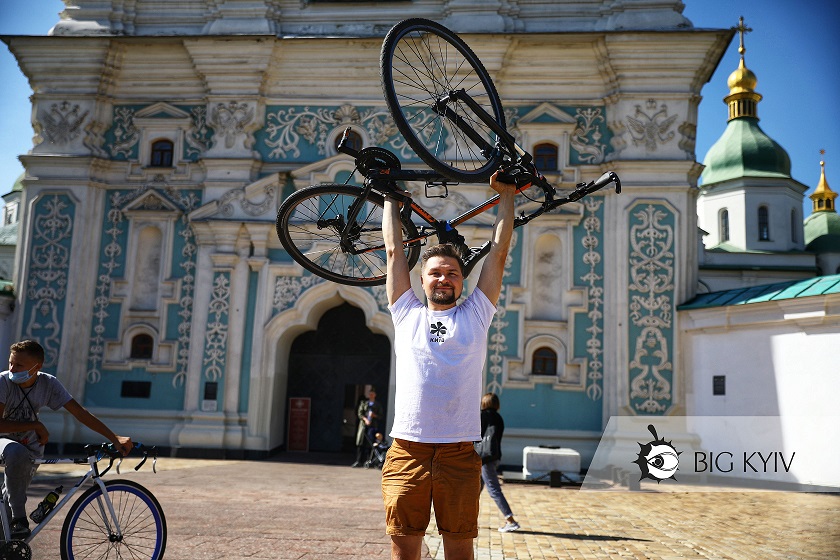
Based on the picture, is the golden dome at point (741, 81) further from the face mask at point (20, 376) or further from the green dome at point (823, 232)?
the face mask at point (20, 376)

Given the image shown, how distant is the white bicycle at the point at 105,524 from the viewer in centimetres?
525

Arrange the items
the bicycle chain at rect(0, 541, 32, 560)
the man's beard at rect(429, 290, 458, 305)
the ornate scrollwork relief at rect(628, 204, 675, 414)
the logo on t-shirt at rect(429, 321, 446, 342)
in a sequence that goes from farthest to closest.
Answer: the ornate scrollwork relief at rect(628, 204, 675, 414) < the bicycle chain at rect(0, 541, 32, 560) < the man's beard at rect(429, 290, 458, 305) < the logo on t-shirt at rect(429, 321, 446, 342)

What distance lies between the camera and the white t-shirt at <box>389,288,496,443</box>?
373 centimetres

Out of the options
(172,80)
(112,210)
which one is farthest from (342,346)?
(172,80)

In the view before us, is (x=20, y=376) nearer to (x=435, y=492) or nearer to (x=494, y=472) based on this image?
(x=435, y=492)

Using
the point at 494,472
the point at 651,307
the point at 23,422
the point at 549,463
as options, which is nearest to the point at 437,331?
the point at 23,422

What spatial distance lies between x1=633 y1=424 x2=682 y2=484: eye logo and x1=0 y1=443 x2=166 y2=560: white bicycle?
40.5 feet

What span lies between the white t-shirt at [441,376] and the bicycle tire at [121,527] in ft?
8.04

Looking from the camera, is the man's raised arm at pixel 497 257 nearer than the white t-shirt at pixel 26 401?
Yes

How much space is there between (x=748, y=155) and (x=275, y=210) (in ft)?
94.6

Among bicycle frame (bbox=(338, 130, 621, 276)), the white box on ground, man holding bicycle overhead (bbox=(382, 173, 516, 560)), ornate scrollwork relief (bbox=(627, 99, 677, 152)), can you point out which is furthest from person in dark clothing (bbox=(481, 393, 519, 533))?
ornate scrollwork relief (bbox=(627, 99, 677, 152))

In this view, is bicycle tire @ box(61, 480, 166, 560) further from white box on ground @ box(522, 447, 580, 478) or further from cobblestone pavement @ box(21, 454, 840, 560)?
white box on ground @ box(522, 447, 580, 478)

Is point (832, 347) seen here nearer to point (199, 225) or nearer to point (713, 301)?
point (713, 301)

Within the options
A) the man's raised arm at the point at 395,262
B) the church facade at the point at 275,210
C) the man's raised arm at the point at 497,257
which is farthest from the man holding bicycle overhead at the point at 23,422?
the church facade at the point at 275,210
